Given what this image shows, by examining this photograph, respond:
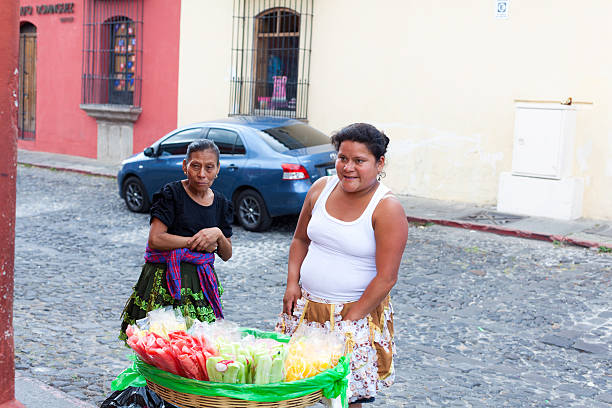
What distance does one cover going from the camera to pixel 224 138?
11.0 meters

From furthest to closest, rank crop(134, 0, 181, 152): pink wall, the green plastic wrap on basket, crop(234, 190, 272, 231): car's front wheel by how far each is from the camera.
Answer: crop(134, 0, 181, 152): pink wall < crop(234, 190, 272, 231): car's front wheel < the green plastic wrap on basket

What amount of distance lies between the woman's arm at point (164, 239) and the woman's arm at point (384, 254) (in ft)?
3.52

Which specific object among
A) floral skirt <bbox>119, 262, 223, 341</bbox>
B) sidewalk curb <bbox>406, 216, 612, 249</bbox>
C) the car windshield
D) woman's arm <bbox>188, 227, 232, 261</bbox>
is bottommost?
sidewalk curb <bbox>406, 216, 612, 249</bbox>

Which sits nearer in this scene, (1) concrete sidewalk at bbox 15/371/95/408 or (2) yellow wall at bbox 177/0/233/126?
(1) concrete sidewalk at bbox 15/371/95/408

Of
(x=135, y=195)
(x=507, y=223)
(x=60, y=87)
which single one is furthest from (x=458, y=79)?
(x=60, y=87)

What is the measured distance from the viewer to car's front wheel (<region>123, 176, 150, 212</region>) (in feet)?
38.6

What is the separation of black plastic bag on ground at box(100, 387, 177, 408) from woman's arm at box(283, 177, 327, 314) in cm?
74

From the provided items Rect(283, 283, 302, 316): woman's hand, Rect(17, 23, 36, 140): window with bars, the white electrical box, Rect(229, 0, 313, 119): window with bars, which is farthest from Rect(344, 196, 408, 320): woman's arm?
Rect(17, 23, 36, 140): window with bars

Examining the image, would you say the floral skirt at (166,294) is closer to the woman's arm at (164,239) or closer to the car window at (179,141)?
the woman's arm at (164,239)

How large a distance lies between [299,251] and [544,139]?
877 cm

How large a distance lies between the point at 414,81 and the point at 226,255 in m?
10.1

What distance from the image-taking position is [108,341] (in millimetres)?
5711

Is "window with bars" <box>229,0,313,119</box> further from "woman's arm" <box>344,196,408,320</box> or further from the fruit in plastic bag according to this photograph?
the fruit in plastic bag

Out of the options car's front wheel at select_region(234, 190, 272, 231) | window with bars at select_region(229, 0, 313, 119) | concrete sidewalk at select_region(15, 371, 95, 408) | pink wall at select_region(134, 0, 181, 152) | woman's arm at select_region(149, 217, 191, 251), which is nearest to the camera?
woman's arm at select_region(149, 217, 191, 251)
